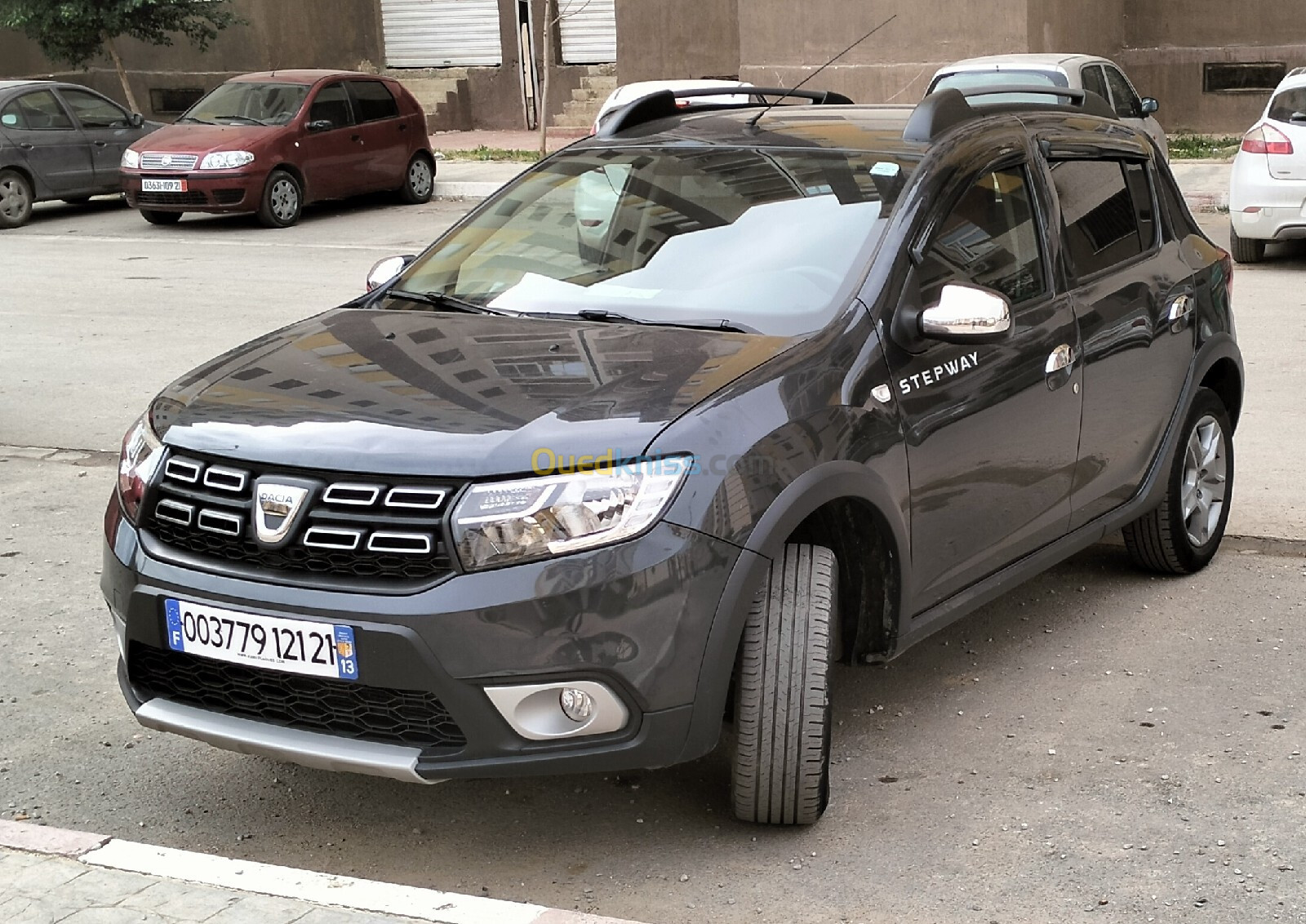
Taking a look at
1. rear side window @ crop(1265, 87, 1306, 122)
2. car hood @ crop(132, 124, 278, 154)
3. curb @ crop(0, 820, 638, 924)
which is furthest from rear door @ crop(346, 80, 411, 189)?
curb @ crop(0, 820, 638, 924)

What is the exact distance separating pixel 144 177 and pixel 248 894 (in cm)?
1539

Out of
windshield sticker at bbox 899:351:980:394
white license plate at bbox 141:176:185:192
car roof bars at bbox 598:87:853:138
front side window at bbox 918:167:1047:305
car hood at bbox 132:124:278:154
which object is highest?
car roof bars at bbox 598:87:853:138

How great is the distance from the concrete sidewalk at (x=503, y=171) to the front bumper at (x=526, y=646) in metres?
11.3

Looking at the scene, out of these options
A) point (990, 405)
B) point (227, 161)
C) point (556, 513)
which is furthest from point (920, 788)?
point (227, 161)

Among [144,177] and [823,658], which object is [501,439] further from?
[144,177]

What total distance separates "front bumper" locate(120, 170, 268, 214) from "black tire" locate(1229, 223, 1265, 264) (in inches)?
387

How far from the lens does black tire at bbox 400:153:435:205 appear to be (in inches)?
769

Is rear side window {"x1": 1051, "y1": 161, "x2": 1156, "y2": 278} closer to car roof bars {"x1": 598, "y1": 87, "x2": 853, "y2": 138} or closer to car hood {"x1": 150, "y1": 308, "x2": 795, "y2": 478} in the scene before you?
car roof bars {"x1": 598, "y1": 87, "x2": 853, "y2": 138}

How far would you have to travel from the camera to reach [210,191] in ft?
57.0

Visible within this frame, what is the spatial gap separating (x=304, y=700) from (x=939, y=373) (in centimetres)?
183

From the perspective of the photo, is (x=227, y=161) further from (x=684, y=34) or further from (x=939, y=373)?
(x=939, y=373)

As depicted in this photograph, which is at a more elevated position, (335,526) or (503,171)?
(335,526)

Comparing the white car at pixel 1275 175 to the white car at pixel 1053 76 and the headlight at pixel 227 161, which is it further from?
the headlight at pixel 227 161

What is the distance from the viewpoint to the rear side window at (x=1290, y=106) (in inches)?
496
